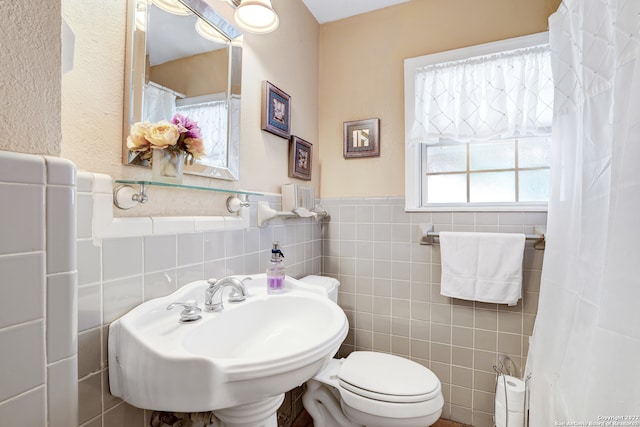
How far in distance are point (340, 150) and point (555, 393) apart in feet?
5.00

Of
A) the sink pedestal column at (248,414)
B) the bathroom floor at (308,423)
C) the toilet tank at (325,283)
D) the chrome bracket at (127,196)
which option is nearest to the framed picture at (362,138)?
the toilet tank at (325,283)

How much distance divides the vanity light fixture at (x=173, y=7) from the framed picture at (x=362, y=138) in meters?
1.08

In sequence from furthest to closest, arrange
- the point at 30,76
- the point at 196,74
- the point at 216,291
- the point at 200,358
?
1. the point at 196,74
2. the point at 216,291
3. the point at 200,358
4. the point at 30,76

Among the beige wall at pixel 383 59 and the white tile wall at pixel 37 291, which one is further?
the beige wall at pixel 383 59

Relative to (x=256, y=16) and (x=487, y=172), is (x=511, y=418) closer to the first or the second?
(x=487, y=172)

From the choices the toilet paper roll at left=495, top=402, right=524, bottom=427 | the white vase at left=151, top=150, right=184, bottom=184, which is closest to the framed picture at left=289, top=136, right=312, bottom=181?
the white vase at left=151, top=150, right=184, bottom=184

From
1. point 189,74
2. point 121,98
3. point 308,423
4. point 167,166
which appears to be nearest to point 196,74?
point 189,74

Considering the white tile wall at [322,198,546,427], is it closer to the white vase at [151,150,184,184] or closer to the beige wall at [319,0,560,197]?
the beige wall at [319,0,560,197]

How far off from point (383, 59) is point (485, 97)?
0.64 meters

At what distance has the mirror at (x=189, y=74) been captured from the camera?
0.84 metres

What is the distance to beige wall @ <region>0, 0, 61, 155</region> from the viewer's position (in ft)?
1.32

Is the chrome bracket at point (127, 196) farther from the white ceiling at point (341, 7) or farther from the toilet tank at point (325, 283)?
the white ceiling at point (341, 7)

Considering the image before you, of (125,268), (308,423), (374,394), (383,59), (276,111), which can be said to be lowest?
(308,423)

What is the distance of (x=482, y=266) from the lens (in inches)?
60.0
